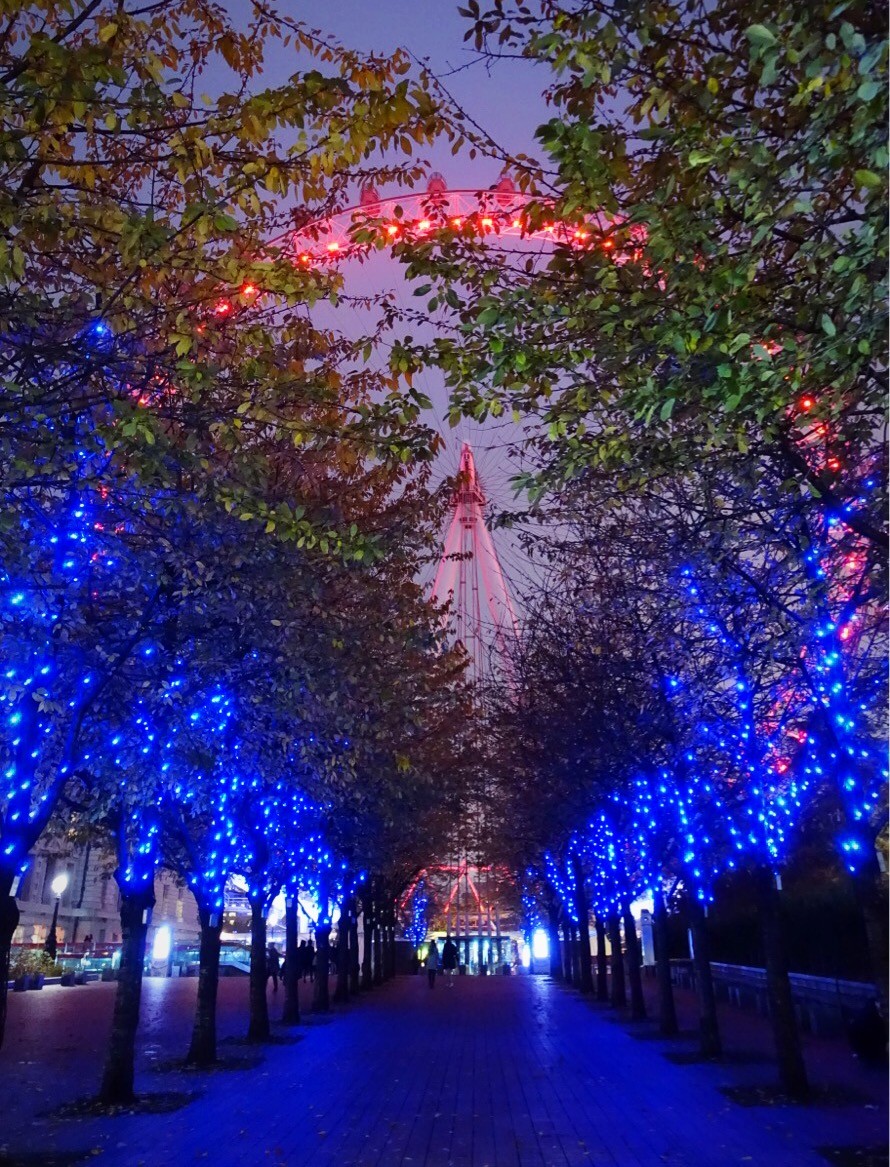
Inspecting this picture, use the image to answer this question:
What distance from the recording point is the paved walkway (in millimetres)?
10312

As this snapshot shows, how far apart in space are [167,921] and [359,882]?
1875 inches

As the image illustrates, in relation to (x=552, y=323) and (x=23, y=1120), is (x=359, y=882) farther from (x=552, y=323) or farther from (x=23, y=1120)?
(x=552, y=323)

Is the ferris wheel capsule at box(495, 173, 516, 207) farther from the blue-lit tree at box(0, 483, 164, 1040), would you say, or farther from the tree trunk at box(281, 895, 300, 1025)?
the tree trunk at box(281, 895, 300, 1025)

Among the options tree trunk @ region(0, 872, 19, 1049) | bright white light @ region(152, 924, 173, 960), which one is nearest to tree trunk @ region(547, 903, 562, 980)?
bright white light @ region(152, 924, 173, 960)

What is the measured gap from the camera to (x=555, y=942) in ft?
198

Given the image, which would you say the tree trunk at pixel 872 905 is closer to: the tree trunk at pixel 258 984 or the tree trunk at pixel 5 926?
the tree trunk at pixel 5 926

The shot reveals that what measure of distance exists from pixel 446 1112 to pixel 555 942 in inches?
1974

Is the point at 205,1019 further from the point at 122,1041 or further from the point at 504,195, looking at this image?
the point at 504,195

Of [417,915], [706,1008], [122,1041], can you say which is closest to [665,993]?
[706,1008]

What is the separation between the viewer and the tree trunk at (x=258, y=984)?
20.2 m

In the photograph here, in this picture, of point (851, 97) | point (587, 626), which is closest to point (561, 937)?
point (587, 626)

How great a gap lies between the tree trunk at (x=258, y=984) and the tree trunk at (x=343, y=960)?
498 inches

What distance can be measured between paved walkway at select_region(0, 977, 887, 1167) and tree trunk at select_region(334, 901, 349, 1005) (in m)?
11.1

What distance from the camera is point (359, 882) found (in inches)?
1378
